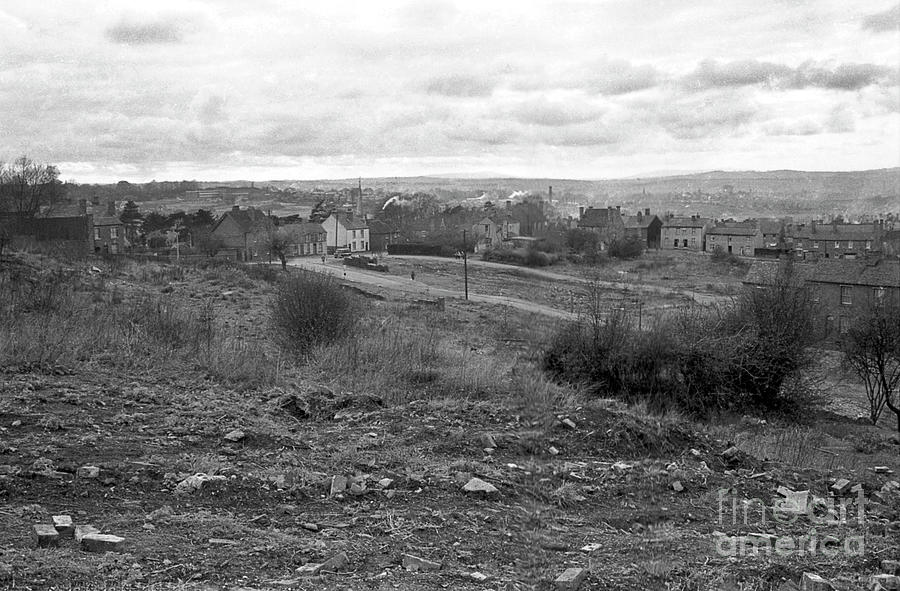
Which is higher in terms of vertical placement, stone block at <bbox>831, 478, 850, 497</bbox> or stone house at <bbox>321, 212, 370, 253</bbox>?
stone house at <bbox>321, 212, 370, 253</bbox>

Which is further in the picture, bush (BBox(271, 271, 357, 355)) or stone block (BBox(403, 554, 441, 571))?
bush (BBox(271, 271, 357, 355))

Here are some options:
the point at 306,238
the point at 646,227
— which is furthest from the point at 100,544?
the point at 646,227

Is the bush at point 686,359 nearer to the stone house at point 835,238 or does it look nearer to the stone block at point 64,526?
the stone block at point 64,526

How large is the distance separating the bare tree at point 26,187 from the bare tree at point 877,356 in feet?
106

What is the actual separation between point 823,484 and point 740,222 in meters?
64.0

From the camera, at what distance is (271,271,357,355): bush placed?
43.1 ft

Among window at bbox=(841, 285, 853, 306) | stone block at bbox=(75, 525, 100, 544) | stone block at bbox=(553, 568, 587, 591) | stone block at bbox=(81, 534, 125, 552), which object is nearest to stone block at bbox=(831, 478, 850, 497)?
stone block at bbox=(553, 568, 587, 591)

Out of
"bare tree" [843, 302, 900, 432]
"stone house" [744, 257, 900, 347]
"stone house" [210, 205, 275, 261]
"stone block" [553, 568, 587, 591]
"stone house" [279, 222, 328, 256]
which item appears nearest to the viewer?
"stone block" [553, 568, 587, 591]

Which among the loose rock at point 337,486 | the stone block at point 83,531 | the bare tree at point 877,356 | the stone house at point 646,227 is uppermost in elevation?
the stone house at point 646,227

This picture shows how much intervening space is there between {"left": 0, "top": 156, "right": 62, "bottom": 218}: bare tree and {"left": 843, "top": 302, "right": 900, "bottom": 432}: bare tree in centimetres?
3221

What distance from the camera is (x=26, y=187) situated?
34062mm

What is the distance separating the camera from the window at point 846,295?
31750mm

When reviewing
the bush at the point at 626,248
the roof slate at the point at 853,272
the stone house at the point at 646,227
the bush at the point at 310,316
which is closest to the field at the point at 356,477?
the bush at the point at 310,316

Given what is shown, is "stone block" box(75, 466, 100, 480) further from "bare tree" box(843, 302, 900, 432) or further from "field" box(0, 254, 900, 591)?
"bare tree" box(843, 302, 900, 432)
